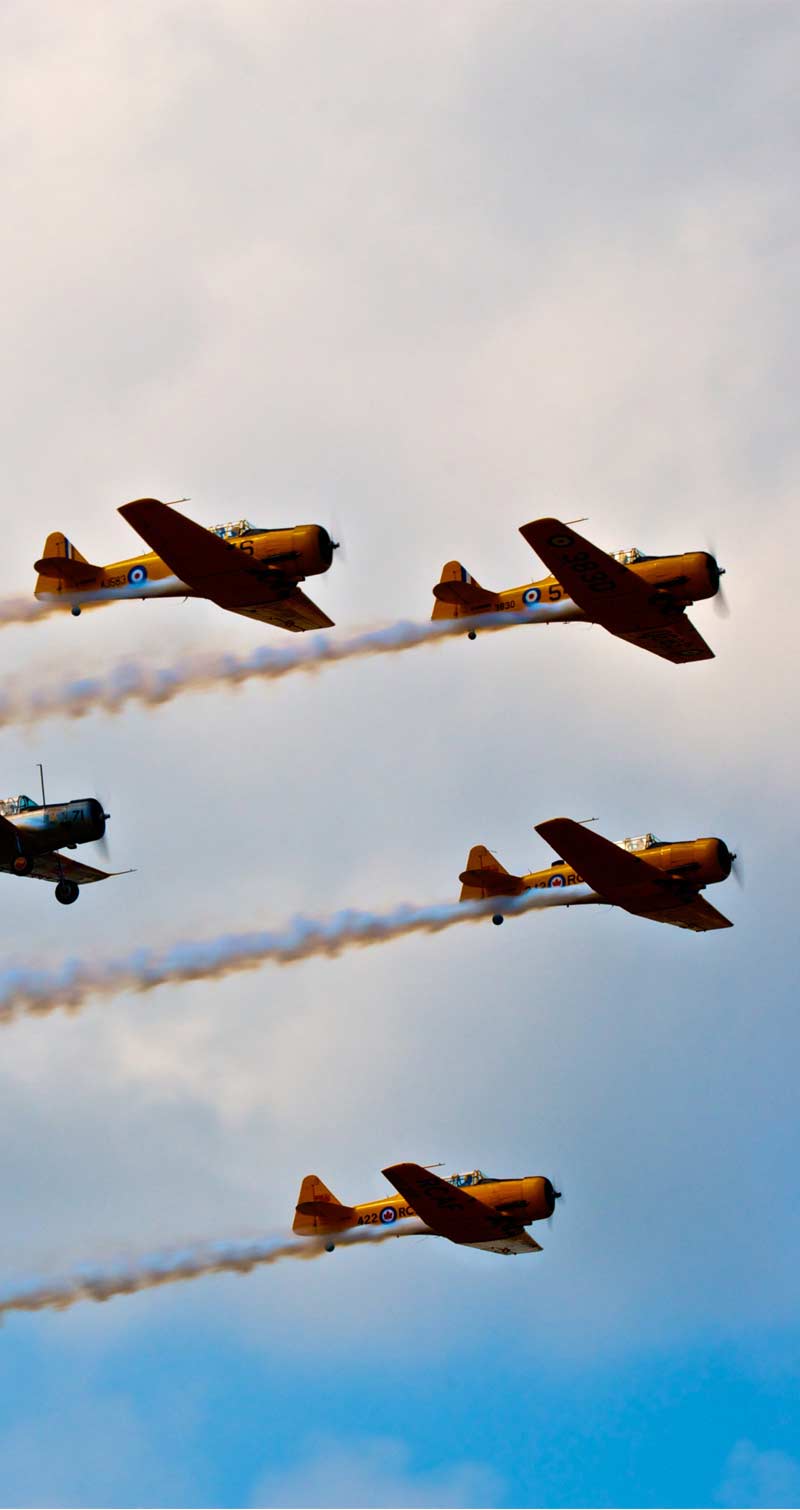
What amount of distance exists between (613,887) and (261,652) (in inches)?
320

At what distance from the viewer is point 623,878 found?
4806 cm

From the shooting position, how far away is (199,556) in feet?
147

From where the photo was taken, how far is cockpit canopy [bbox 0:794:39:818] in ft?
160

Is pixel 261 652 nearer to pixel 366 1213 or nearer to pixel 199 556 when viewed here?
pixel 199 556

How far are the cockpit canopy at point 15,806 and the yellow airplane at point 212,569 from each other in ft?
12.8

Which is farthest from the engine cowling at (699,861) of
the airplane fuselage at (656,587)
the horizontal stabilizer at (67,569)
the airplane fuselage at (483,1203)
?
the horizontal stabilizer at (67,569)

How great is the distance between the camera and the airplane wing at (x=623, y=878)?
153 ft

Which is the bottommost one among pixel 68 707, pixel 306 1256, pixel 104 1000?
pixel 306 1256

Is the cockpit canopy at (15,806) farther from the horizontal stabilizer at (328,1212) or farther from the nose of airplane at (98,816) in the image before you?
the horizontal stabilizer at (328,1212)

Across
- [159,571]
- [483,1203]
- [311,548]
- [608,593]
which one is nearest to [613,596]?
[608,593]

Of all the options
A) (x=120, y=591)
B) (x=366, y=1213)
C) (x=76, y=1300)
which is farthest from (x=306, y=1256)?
(x=120, y=591)

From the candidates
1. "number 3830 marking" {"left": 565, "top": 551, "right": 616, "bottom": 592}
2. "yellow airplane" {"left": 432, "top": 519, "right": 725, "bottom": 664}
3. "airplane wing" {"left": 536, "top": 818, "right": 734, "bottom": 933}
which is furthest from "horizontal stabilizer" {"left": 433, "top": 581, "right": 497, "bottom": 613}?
"airplane wing" {"left": 536, "top": 818, "right": 734, "bottom": 933}

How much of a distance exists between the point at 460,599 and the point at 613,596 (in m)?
3.88

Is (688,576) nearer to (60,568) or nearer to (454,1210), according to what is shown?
(60,568)
